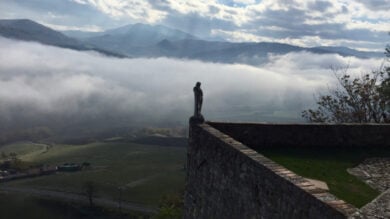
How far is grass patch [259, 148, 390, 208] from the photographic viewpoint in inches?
487

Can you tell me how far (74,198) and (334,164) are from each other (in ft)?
396

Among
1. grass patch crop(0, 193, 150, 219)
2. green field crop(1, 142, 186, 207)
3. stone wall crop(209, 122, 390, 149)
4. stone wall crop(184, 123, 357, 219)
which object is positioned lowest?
grass patch crop(0, 193, 150, 219)

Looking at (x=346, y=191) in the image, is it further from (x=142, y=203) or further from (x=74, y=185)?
(x=74, y=185)

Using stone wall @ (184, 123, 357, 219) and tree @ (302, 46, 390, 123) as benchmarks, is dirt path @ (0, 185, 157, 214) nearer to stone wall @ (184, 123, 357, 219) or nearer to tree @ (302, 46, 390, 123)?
tree @ (302, 46, 390, 123)

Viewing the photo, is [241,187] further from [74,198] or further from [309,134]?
[74,198]

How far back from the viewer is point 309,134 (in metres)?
18.4

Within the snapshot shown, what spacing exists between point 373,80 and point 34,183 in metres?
135

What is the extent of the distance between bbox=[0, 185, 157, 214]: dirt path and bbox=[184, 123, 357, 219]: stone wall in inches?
3767

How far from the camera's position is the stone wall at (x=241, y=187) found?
31.5ft

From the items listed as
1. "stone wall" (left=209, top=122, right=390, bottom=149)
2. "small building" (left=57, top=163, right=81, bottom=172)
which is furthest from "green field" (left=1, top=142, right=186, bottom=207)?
"stone wall" (left=209, top=122, right=390, bottom=149)

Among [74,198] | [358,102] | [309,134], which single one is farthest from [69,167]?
[309,134]

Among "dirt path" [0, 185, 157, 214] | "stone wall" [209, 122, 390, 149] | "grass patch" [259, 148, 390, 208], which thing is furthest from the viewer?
"dirt path" [0, 185, 157, 214]

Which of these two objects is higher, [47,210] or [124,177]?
[124,177]

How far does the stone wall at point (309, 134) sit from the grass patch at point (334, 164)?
46 centimetres
